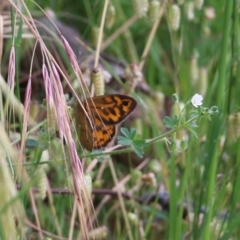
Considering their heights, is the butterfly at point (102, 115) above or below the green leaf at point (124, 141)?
above

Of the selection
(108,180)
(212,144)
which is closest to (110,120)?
(212,144)

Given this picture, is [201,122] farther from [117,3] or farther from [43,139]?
[117,3]

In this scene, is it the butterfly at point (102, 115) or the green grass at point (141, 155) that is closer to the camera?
the green grass at point (141, 155)

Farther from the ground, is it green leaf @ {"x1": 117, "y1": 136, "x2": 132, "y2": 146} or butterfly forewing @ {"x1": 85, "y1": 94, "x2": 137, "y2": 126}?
butterfly forewing @ {"x1": 85, "y1": 94, "x2": 137, "y2": 126}

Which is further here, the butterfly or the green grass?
the butterfly

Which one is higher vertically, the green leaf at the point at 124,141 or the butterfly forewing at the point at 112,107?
the butterfly forewing at the point at 112,107

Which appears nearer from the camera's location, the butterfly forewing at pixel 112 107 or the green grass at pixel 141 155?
the green grass at pixel 141 155

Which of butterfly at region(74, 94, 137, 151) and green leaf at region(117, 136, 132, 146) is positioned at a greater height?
butterfly at region(74, 94, 137, 151)

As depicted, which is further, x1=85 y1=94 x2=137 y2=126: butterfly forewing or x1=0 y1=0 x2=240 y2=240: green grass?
x1=85 y1=94 x2=137 y2=126: butterfly forewing
